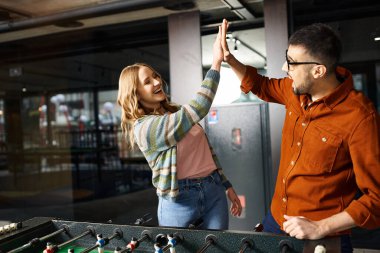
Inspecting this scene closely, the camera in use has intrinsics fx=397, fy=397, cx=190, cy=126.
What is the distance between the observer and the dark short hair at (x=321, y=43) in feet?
5.78

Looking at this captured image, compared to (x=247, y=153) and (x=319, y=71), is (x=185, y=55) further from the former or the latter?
(x=319, y=71)

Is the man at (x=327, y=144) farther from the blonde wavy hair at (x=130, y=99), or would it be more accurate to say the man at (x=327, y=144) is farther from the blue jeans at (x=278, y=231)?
the blonde wavy hair at (x=130, y=99)

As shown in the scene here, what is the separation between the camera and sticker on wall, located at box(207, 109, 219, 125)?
453 centimetres

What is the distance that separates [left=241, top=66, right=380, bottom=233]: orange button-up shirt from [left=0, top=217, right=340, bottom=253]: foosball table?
0.83ft

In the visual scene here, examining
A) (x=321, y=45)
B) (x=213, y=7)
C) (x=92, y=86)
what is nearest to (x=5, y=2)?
(x=213, y=7)

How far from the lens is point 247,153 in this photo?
14.6 ft

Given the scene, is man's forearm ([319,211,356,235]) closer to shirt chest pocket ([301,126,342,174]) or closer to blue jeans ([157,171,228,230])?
shirt chest pocket ([301,126,342,174])

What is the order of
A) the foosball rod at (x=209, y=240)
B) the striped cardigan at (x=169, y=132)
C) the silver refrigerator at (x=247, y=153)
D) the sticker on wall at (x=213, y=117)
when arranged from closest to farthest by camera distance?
1. the foosball rod at (x=209, y=240)
2. the striped cardigan at (x=169, y=132)
3. the silver refrigerator at (x=247, y=153)
4. the sticker on wall at (x=213, y=117)

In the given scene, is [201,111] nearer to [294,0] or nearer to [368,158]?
[368,158]

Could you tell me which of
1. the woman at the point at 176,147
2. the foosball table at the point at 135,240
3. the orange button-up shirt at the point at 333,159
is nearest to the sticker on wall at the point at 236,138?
the woman at the point at 176,147

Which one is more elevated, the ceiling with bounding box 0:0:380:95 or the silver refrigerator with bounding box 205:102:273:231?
the ceiling with bounding box 0:0:380:95

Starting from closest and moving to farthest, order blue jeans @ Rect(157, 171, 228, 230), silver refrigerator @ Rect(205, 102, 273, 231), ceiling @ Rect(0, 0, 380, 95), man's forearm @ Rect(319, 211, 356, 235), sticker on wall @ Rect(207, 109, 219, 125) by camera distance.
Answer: man's forearm @ Rect(319, 211, 356, 235) < blue jeans @ Rect(157, 171, 228, 230) < ceiling @ Rect(0, 0, 380, 95) < silver refrigerator @ Rect(205, 102, 273, 231) < sticker on wall @ Rect(207, 109, 219, 125)

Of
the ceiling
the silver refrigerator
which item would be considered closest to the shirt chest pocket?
the ceiling

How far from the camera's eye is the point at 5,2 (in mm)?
3643
